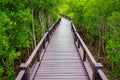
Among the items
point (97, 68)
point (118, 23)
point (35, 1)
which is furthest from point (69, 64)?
point (35, 1)

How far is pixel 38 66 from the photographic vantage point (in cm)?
1025

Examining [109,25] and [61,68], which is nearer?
[61,68]

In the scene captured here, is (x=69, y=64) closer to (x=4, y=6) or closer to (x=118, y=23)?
(x=4, y=6)

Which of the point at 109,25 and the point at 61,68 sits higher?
the point at 109,25

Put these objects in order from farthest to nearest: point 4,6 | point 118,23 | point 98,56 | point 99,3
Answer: point 98,56, point 99,3, point 118,23, point 4,6

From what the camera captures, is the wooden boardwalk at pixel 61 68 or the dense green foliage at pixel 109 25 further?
the dense green foliage at pixel 109 25

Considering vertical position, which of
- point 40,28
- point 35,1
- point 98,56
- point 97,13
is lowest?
point 98,56

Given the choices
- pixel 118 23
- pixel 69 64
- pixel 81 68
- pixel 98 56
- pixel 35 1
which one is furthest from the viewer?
pixel 98 56

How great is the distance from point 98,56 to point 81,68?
1786cm

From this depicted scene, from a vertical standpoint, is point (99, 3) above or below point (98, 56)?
above

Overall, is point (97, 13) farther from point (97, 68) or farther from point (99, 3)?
point (97, 68)

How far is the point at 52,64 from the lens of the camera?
35.6 ft

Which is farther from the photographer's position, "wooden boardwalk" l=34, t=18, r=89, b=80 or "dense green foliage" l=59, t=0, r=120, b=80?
"dense green foliage" l=59, t=0, r=120, b=80

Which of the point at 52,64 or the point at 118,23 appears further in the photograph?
the point at 118,23
